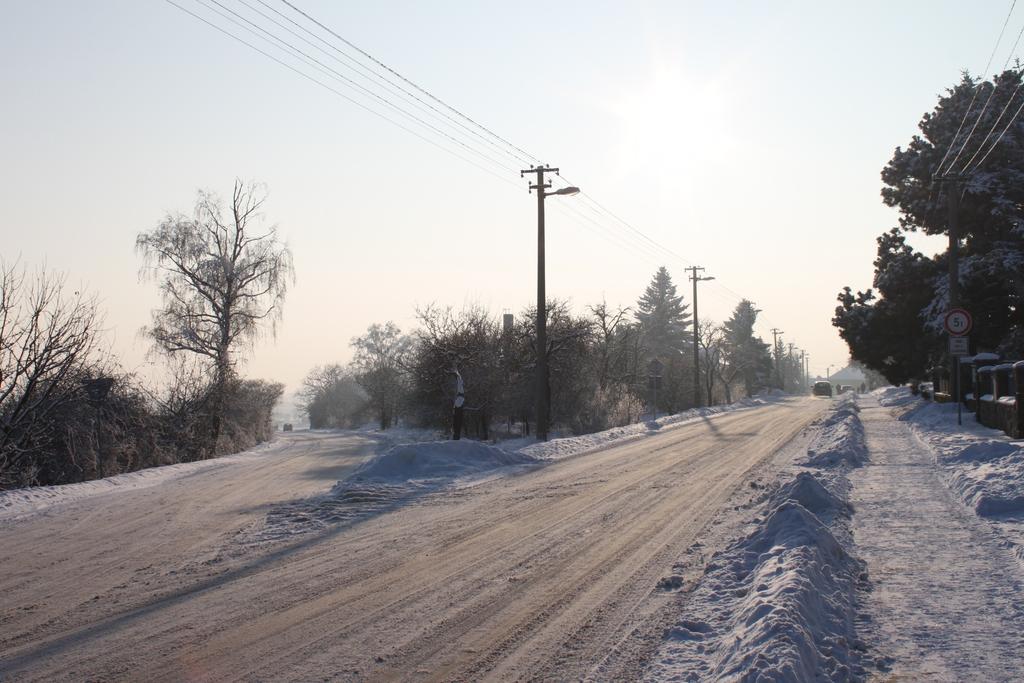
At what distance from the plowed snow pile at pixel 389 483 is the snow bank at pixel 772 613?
5.81 metres

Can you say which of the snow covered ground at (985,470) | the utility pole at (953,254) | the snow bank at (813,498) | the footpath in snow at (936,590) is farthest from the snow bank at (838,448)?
the snow bank at (813,498)

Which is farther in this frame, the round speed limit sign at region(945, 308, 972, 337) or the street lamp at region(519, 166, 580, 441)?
the street lamp at region(519, 166, 580, 441)

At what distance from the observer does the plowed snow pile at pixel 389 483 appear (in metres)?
12.0

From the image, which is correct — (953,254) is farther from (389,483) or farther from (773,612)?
(773,612)

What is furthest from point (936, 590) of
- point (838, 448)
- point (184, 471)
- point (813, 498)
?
point (184, 471)

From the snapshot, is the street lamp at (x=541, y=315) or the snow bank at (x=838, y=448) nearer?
the snow bank at (x=838, y=448)

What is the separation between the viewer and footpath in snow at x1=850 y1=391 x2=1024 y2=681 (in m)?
5.64

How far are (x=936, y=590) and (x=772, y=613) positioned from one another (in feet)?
7.36

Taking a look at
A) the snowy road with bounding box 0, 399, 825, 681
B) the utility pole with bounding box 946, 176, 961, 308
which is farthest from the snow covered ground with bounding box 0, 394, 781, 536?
the utility pole with bounding box 946, 176, 961, 308

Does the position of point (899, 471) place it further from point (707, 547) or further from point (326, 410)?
point (326, 410)

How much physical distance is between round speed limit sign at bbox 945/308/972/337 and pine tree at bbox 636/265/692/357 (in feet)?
217

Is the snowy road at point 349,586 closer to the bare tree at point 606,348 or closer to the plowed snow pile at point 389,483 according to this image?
the plowed snow pile at point 389,483

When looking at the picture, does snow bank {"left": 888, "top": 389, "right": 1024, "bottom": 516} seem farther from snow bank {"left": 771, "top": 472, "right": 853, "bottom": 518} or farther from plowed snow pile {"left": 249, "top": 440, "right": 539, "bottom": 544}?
plowed snow pile {"left": 249, "top": 440, "right": 539, "bottom": 544}

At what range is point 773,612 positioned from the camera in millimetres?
6133
